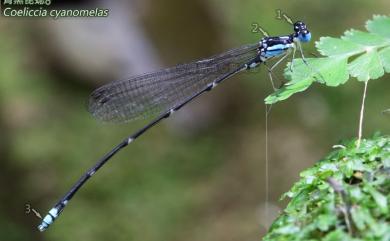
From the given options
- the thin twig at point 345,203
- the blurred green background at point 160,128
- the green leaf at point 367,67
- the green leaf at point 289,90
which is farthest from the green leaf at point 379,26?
the blurred green background at point 160,128

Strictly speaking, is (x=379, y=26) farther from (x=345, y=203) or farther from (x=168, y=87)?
(x=168, y=87)

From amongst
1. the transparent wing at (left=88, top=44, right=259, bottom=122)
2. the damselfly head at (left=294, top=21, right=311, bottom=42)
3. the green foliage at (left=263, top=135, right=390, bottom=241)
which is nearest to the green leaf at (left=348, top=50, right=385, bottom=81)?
the green foliage at (left=263, top=135, right=390, bottom=241)

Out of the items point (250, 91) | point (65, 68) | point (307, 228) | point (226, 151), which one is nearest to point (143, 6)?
point (65, 68)

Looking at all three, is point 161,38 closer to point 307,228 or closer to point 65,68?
point 65,68

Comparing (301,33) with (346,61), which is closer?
(346,61)

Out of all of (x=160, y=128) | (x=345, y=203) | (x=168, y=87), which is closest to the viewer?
(x=345, y=203)

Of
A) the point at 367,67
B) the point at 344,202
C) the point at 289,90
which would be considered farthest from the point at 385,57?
the point at 344,202
